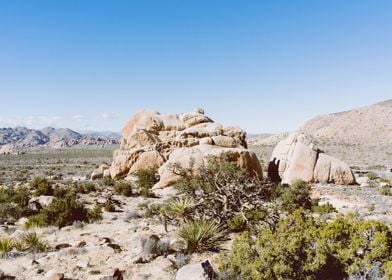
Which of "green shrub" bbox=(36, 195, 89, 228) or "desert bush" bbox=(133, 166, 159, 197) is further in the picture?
"desert bush" bbox=(133, 166, 159, 197)

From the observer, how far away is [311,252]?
6172 millimetres

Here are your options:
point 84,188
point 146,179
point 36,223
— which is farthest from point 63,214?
point 146,179

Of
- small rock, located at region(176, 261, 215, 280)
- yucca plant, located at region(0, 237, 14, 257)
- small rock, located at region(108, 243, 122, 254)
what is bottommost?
small rock, located at region(108, 243, 122, 254)

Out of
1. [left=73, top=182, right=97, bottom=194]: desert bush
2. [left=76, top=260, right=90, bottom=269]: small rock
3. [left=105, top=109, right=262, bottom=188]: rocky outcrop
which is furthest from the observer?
[left=105, top=109, right=262, bottom=188]: rocky outcrop

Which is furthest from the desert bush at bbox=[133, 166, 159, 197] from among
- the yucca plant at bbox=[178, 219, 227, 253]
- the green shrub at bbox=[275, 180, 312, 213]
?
the yucca plant at bbox=[178, 219, 227, 253]

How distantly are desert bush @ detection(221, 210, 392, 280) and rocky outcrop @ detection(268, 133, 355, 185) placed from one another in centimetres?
1796

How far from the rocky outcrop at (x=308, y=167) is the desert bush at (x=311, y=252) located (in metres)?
18.0

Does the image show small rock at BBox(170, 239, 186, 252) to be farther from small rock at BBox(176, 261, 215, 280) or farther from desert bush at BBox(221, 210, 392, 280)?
desert bush at BBox(221, 210, 392, 280)

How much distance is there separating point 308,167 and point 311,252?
20.0 meters

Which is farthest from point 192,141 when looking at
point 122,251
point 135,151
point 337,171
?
point 122,251

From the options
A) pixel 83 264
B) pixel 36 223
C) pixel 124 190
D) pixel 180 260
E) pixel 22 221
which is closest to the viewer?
pixel 180 260

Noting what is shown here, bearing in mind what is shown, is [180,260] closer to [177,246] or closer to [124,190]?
[177,246]

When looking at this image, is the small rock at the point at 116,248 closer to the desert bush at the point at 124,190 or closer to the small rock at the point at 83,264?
the small rock at the point at 83,264

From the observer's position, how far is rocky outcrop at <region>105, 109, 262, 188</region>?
968 inches
